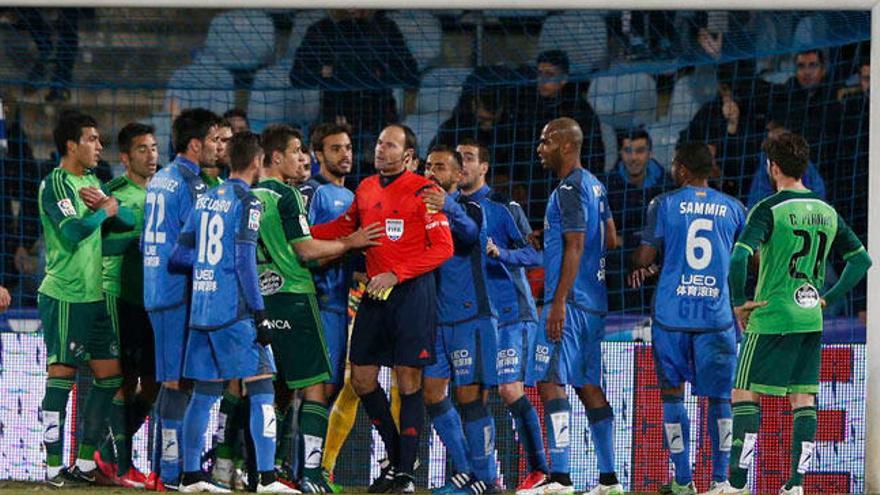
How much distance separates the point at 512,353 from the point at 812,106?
3497 millimetres

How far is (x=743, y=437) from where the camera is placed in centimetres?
857

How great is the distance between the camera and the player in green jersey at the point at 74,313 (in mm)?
9086

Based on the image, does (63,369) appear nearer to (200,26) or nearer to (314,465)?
(314,465)

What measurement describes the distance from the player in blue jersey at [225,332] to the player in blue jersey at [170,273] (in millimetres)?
236

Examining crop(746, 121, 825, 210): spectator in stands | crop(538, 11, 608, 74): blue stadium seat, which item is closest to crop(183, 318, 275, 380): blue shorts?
crop(746, 121, 825, 210): spectator in stands

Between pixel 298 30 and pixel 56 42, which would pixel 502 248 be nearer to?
pixel 298 30

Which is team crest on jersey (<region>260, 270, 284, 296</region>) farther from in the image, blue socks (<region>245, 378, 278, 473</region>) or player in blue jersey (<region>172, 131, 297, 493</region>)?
blue socks (<region>245, 378, 278, 473</region>)

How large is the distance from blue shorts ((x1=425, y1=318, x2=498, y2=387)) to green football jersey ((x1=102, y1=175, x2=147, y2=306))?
67.6 inches

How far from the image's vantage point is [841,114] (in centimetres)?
1141

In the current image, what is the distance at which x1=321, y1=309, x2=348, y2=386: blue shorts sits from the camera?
912 centimetres

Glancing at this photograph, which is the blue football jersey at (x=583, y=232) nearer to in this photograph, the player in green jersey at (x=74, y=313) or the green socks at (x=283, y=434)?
the green socks at (x=283, y=434)

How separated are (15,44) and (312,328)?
485 cm

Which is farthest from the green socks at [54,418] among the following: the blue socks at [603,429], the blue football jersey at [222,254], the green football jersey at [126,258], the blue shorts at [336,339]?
the blue socks at [603,429]

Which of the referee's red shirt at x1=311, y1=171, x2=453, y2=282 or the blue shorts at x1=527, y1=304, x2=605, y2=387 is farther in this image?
the blue shorts at x1=527, y1=304, x2=605, y2=387
